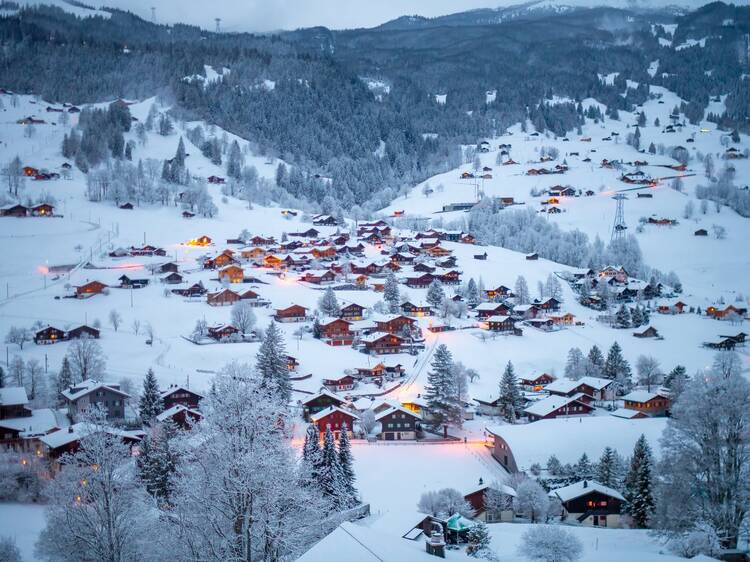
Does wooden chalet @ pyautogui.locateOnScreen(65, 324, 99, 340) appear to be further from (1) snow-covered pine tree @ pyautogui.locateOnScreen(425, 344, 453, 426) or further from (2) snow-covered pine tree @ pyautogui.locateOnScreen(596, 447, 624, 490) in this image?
(2) snow-covered pine tree @ pyautogui.locateOnScreen(596, 447, 624, 490)

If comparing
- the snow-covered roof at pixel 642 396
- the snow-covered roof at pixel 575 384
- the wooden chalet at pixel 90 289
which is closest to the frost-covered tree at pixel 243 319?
the wooden chalet at pixel 90 289

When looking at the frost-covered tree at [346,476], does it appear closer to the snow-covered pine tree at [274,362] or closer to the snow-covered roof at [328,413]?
the snow-covered roof at [328,413]

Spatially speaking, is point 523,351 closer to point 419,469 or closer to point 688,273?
point 419,469

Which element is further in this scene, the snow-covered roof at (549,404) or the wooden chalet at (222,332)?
the wooden chalet at (222,332)

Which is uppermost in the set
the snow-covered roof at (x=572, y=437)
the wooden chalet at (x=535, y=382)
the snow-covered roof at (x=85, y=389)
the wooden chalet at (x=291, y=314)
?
the snow-covered roof at (x=85, y=389)

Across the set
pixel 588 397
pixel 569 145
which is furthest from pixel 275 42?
pixel 588 397

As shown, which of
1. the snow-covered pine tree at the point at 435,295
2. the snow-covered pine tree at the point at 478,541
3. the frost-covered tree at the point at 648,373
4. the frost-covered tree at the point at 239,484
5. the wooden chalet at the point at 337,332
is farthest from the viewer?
the snow-covered pine tree at the point at 435,295
